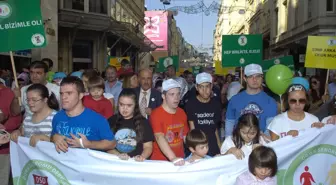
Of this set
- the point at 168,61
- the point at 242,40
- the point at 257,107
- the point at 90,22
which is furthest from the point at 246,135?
the point at 90,22

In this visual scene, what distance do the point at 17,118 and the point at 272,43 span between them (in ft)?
112

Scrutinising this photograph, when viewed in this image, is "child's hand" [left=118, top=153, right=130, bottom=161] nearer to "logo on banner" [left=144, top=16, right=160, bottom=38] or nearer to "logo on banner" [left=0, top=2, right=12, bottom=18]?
"logo on banner" [left=0, top=2, right=12, bottom=18]

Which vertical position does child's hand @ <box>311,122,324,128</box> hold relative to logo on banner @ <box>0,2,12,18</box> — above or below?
below

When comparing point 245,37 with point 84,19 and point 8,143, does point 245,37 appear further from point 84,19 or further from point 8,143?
point 84,19

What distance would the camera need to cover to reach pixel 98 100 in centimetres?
612

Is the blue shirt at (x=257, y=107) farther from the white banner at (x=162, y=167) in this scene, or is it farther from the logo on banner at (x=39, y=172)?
the logo on banner at (x=39, y=172)

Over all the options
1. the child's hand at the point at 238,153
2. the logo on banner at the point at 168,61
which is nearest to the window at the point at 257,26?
the logo on banner at the point at 168,61

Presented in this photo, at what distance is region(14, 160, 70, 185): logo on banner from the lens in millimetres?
4254

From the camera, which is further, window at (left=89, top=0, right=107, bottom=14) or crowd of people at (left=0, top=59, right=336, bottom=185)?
window at (left=89, top=0, right=107, bottom=14)

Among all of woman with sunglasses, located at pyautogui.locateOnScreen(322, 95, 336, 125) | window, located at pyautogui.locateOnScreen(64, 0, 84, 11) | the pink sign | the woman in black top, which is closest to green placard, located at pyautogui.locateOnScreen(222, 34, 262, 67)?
woman with sunglasses, located at pyautogui.locateOnScreen(322, 95, 336, 125)

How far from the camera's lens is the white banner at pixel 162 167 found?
4.04 meters

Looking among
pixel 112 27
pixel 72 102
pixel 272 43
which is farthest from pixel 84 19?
pixel 272 43

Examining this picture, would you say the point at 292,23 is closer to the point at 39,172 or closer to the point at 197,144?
the point at 197,144

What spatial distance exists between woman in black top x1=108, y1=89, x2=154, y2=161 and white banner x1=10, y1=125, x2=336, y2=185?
26cm
